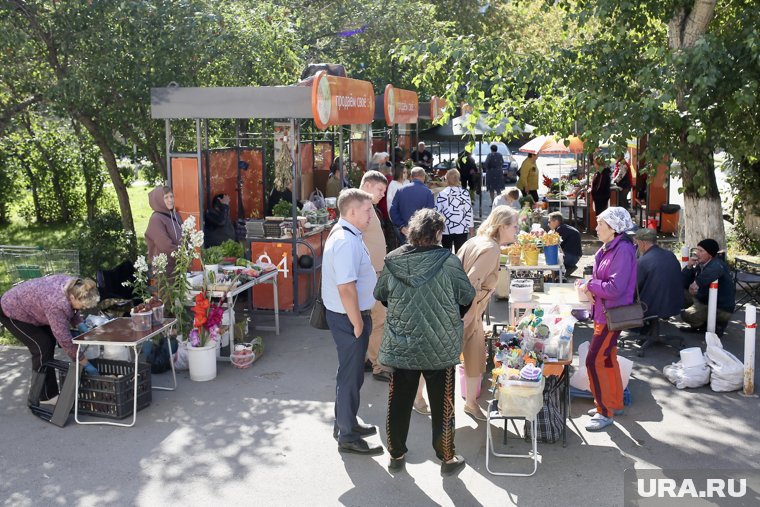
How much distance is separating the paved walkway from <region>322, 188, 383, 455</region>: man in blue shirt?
472 millimetres

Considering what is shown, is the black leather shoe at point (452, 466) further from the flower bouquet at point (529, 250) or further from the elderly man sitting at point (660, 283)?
the flower bouquet at point (529, 250)

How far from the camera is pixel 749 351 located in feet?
22.7

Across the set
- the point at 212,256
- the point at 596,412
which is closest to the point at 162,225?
the point at 212,256

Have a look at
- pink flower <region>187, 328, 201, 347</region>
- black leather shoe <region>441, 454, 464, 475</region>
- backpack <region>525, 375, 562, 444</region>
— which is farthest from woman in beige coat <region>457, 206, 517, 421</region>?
pink flower <region>187, 328, 201, 347</region>

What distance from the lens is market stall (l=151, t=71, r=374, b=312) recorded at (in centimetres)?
893

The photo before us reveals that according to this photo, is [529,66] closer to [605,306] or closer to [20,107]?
[605,306]

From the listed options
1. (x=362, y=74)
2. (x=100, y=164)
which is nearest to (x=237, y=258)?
(x=100, y=164)

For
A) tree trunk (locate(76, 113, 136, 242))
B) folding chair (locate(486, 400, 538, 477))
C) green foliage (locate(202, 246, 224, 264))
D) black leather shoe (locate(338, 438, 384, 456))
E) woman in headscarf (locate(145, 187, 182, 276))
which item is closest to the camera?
folding chair (locate(486, 400, 538, 477))

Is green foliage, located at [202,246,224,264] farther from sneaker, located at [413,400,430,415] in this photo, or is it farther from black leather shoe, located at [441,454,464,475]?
black leather shoe, located at [441,454,464,475]

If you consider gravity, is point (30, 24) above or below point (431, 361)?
above

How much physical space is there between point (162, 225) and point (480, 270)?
407 cm

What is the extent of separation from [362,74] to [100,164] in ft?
21.1

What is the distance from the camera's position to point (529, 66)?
31.4 feet

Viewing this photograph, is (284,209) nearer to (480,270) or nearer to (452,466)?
(480,270)
